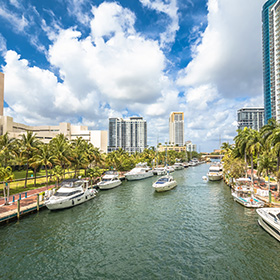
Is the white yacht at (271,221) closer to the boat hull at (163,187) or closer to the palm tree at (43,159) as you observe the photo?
the boat hull at (163,187)

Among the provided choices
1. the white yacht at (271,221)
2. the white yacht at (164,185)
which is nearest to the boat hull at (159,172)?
the white yacht at (164,185)

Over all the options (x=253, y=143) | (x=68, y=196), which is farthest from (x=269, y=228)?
(x=68, y=196)

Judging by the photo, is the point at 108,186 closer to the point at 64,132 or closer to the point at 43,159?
the point at 43,159

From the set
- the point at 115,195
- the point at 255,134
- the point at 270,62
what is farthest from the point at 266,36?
the point at 115,195

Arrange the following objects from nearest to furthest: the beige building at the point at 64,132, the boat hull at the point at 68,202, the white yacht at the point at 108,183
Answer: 1. the boat hull at the point at 68,202
2. the white yacht at the point at 108,183
3. the beige building at the point at 64,132

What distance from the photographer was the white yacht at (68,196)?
28797 millimetres

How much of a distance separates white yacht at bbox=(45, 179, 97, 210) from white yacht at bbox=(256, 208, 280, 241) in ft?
87.9

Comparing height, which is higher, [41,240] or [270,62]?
[270,62]

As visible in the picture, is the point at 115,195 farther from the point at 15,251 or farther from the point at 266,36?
the point at 266,36

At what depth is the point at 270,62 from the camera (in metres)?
134

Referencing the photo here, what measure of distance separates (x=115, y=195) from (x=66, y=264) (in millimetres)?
25063

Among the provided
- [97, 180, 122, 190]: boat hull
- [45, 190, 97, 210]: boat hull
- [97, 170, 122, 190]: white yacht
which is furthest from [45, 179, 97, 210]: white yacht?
[97, 170, 122, 190]: white yacht

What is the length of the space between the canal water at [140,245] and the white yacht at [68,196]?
1218 millimetres

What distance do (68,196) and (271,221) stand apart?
90.7ft
